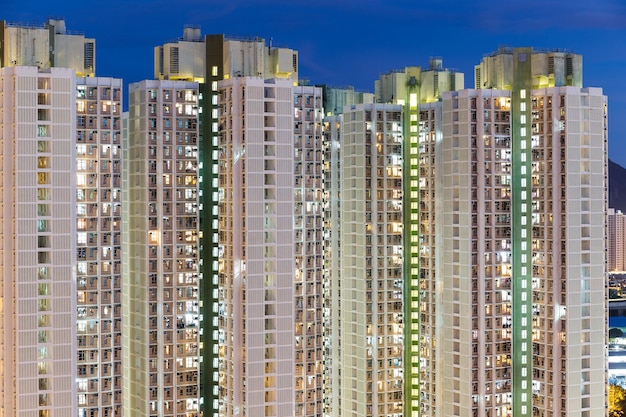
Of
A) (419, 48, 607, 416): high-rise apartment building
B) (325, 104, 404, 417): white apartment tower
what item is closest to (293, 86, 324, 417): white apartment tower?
(325, 104, 404, 417): white apartment tower

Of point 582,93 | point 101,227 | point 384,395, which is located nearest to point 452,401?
point 384,395

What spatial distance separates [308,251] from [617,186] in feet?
389

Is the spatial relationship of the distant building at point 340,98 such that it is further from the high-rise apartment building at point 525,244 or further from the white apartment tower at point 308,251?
the white apartment tower at point 308,251

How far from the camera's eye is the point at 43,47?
45906 millimetres

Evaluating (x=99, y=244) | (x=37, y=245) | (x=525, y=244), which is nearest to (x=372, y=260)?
(x=525, y=244)

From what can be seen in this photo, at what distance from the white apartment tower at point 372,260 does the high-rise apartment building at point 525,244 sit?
4.30 m

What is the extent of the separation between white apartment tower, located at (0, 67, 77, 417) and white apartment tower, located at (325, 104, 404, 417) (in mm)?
19377

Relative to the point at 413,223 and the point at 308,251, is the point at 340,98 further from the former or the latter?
the point at 308,251

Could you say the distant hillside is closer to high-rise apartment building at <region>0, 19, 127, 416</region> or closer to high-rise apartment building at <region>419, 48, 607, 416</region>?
high-rise apartment building at <region>419, 48, 607, 416</region>

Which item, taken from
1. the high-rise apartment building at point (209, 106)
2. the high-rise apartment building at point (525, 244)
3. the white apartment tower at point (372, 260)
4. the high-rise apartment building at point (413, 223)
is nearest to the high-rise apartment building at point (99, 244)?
the high-rise apartment building at point (209, 106)

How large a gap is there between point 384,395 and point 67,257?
74.3 feet

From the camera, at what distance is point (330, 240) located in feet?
200

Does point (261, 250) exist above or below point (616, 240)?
above

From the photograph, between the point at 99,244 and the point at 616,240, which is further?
the point at 616,240
